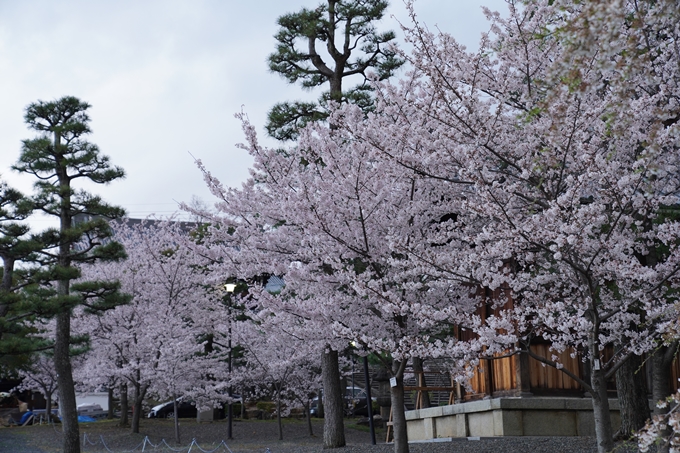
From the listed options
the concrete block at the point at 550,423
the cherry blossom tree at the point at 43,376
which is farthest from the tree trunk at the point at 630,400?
the cherry blossom tree at the point at 43,376

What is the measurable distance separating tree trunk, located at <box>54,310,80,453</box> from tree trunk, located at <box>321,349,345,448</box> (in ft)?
19.7

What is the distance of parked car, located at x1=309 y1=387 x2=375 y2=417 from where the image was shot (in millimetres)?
30281

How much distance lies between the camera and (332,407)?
16.0 m

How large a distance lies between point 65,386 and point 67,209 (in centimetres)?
430

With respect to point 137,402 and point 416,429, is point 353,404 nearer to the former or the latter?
point 137,402

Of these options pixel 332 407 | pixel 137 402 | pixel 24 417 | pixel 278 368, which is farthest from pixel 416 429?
pixel 24 417

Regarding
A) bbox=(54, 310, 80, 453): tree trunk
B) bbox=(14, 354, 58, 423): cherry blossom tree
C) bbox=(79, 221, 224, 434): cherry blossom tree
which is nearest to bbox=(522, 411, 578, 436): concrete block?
bbox=(54, 310, 80, 453): tree trunk

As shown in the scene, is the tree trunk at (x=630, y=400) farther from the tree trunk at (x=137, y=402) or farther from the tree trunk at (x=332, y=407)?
the tree trunk at (x=137, y=402)

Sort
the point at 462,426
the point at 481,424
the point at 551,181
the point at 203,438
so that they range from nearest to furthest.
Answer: the point at 551,181
the point at 481,424
the point at 462,426
the point at 203,438

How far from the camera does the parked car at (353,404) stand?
30.3m

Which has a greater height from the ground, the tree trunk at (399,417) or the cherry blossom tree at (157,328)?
the cherry blossom tree at (157,328)

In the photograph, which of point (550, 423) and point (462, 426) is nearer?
point (550, 423)

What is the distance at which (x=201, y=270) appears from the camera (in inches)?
953

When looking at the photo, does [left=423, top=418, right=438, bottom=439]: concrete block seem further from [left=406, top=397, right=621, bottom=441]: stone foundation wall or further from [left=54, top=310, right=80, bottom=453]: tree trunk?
[left=54, top=310, right=80, bottom=453]: tree trunk
